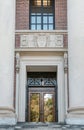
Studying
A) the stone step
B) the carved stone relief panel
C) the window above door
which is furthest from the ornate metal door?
the stone step

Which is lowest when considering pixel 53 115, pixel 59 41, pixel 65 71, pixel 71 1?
pixel 53 115

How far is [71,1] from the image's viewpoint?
1769 cm

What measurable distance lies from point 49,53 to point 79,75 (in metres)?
3.79

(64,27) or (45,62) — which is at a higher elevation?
(64,27)

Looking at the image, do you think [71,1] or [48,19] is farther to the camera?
[48,19]

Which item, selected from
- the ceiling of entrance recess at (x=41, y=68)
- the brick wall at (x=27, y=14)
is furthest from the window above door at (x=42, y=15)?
the ceiling of entrance recess at (x=41, y=68)

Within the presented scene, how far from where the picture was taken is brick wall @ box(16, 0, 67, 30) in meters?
20.4

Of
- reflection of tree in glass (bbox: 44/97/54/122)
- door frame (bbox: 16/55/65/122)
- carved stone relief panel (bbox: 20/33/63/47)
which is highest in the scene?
carved stone relief panel (bbox: 20/33/63/47)

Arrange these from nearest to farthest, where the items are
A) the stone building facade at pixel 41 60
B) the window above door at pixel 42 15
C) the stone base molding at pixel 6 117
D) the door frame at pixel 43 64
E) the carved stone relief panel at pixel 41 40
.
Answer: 1. the stone base molding at pixel 6 117
2. the stone building facade at pixel 41 60
3. the door frame at pixel 43 64
4. the carved stone relief panel at pixel 41 40
5. the window above door at pixel 42 15

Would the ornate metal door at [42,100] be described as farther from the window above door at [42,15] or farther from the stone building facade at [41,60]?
the window above door at [42,15]

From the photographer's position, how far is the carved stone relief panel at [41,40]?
19688 mm

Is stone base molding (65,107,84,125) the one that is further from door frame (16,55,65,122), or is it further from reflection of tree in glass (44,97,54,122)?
reflection of tree in glass (44,97,54,122)

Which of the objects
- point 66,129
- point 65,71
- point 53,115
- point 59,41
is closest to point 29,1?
point 59,41

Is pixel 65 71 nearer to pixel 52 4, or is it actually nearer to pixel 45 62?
pixel 45 62
